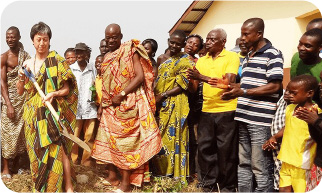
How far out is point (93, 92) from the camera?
5375 millimetres

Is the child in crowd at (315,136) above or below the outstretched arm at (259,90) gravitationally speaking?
below

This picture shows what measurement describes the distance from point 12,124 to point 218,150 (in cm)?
298

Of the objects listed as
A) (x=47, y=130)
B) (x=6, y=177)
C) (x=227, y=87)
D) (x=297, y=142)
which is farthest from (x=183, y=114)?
(x=6, y=177)

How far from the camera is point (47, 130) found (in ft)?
13.6

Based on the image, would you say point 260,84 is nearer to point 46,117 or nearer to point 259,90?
point 259,90

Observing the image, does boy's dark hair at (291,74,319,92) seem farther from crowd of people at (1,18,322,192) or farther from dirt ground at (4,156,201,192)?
dirt ground at (4,156,201,192)

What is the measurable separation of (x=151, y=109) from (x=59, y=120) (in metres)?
1.14

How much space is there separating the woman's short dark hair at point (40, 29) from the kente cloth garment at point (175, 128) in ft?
5.22

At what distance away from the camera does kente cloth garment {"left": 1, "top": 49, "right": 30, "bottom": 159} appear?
528 cm

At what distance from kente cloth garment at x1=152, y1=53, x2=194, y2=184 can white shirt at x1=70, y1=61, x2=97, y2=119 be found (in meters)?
1.34

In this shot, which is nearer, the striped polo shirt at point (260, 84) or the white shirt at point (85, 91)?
the striped polo shirt at point (260, 84)

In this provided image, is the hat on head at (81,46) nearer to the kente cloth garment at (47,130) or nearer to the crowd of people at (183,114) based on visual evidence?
the crowd of people at (183,114)

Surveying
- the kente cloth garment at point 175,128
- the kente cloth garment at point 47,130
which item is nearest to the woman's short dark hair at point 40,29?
the kente cloth garment at point 47,130

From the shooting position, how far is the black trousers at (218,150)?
14.1 feet
